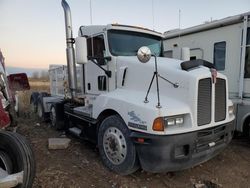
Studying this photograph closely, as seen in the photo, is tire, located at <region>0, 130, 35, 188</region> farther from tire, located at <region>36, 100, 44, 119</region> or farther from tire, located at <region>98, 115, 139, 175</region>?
tire, located at <region>36, 100, 44, 119</region>

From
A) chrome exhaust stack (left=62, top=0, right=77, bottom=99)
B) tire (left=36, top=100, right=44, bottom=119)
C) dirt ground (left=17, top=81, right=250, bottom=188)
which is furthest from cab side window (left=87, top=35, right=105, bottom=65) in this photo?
tire (left=36, top=100, right=44, bottom=119)

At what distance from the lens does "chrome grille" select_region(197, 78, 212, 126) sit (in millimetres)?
3748

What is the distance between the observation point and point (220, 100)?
4.13m

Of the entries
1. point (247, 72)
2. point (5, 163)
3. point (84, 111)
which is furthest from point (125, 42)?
point (5, 163)

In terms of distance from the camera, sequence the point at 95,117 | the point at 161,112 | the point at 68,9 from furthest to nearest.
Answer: the point at 68,9 → the point at 95,117 → the point at 161,112

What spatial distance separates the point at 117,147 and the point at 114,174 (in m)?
0.48

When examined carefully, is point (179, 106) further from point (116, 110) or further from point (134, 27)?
point (134, 27)

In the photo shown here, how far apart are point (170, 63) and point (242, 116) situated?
2.49 meters

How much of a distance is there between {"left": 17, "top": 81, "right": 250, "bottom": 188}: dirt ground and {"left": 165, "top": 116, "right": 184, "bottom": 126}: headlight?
3.58 feet

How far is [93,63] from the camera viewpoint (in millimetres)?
5410

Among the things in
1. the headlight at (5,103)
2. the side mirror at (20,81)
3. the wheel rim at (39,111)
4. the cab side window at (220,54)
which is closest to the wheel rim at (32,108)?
the wheel rim at (39,111)

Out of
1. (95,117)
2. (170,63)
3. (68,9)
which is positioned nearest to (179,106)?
(170,63)

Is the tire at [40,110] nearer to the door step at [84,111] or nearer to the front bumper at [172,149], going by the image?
the door step at [84,111]

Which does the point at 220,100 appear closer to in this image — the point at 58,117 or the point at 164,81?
the point at 164,81
